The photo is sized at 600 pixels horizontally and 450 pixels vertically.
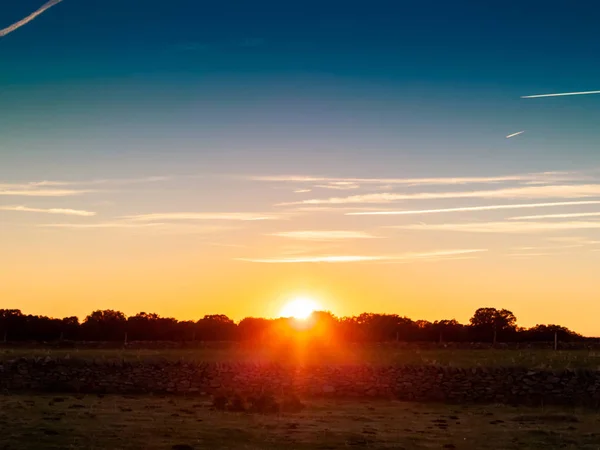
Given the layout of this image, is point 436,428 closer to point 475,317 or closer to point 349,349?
point 349,349

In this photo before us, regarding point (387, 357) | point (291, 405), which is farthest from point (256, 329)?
point (291, 405)

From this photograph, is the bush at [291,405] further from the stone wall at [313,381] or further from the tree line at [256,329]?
the tree line at [256,329]

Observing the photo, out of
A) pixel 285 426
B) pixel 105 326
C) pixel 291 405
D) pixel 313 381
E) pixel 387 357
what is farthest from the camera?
pixel 105 326

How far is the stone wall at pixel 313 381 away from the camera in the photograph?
1748 inches

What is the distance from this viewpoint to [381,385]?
4619 centimetres

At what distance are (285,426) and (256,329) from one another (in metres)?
71.5

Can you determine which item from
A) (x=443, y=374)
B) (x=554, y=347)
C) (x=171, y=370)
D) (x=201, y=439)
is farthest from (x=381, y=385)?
(x=554, y=347)

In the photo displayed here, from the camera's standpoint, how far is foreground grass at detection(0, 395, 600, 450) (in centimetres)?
2641

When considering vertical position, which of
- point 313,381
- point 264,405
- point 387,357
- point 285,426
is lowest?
point 285,426

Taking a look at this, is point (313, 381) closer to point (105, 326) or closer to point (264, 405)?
point (264, 405)

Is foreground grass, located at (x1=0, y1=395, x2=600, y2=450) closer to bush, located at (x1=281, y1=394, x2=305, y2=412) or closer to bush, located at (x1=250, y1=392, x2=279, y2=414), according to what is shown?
bush, located at (x1=281, y1=394, x2=305, y2=412)

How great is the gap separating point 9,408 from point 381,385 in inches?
861

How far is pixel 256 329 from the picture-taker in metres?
102

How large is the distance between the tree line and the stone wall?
34842mm
